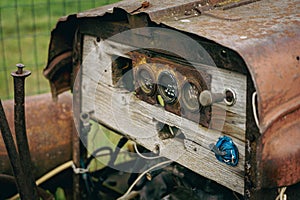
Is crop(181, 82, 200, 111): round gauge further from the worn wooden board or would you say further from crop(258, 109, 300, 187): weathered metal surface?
crop(258, 109, 300, 187): weathered metal surface

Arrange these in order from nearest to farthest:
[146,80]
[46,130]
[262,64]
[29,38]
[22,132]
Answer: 1. [262,64]
2. [146,80]
3. [22,132]
4. [46,130]
5. [29,38]

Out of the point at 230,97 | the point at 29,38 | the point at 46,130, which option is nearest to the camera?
the point at 230,97

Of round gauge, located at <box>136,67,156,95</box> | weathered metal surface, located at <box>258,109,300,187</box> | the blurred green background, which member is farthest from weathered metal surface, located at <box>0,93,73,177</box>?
the blurred green background

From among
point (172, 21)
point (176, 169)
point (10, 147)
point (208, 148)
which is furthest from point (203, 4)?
point (10, 147)

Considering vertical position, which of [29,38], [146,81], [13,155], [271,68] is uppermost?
[271,68]

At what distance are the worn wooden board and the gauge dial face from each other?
0.07 meters

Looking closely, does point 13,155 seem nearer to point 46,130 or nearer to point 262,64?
point 46,130

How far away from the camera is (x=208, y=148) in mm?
2150

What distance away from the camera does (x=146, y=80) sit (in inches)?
92.9

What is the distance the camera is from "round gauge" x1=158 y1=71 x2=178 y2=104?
2.21m

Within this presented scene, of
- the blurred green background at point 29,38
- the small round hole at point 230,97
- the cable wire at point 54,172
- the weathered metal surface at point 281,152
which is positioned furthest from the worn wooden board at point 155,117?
the blurred green background at point 29,38

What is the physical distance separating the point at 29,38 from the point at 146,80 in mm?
4472

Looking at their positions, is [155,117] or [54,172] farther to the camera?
[54,172]

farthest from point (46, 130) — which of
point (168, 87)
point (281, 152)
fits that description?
point (281, 152)
